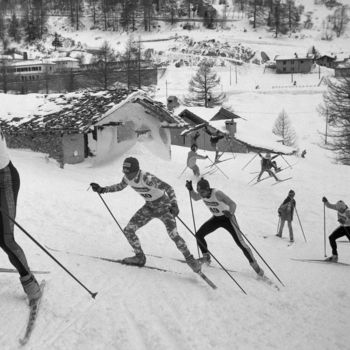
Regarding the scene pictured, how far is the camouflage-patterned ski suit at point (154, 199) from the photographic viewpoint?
606 centimetres

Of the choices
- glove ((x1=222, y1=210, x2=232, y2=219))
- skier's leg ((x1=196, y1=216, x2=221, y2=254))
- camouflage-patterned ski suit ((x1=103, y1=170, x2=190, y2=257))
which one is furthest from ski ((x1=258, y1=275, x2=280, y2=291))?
camouflage-patterned ski suit ((x1=103, y1=170, x2=190, y2=257))

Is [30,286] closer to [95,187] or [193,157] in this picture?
[95,187]

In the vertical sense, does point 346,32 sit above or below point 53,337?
above

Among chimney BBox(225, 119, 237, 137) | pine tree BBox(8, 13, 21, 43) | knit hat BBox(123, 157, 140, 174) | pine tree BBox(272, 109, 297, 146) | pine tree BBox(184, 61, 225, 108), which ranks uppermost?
pine tree BBox(8, 13, 21, 43)

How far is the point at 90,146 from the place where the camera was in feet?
57.1

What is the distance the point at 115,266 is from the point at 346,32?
13303cm

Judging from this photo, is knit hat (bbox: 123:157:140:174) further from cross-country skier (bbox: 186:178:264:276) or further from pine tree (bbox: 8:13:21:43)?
pine tree (bbox: 8:13:21:43)

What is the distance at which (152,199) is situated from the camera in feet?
20.2

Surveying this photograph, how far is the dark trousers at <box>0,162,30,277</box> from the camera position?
427 centimetres

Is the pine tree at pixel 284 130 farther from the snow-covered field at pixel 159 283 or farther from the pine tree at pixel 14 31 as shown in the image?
the pine tree at pixel 14 31

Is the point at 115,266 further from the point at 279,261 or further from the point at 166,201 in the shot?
the point at 279,261

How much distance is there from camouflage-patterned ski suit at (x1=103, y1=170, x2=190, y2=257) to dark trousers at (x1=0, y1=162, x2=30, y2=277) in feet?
6.43

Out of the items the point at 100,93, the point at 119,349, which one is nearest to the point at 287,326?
the point at 119,349

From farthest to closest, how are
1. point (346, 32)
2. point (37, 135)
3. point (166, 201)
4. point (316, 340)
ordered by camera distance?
point (346, 32), point (37, 135), point (166, 201), point (316, 340)
